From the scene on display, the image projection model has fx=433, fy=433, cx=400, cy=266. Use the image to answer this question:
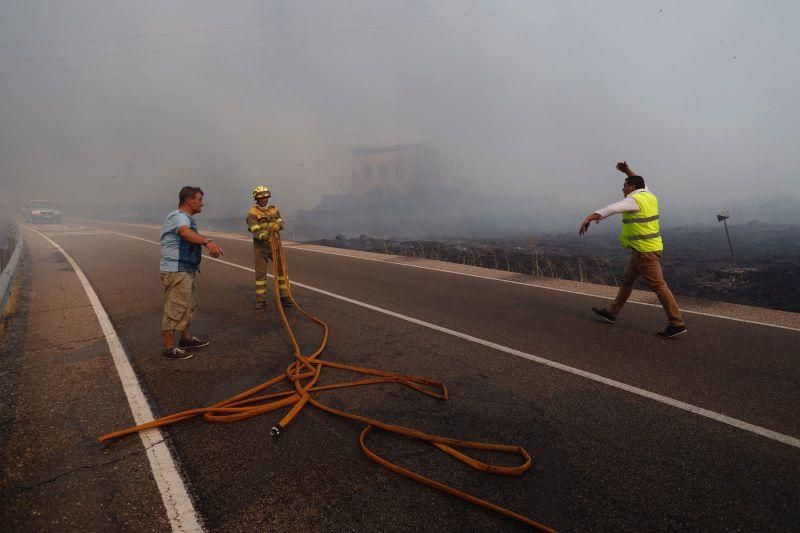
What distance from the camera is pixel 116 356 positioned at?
4973mm

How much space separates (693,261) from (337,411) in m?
19.9

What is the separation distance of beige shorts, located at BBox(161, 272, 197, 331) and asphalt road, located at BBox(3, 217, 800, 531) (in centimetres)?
43

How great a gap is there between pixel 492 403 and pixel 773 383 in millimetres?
2802

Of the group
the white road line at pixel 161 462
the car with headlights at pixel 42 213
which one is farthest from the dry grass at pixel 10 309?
the car with headlights at pixel 42 213

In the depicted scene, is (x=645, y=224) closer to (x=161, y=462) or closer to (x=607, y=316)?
Answer: (x=607, y=316)

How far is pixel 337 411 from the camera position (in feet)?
11.7

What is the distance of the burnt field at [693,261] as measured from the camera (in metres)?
12.4

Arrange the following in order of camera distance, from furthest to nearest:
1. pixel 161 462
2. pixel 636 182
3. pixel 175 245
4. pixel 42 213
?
pixel 42 213 → pixel 636 182 → pixel 175 245 → pixel 161 462

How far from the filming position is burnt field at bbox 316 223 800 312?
40.6 ft

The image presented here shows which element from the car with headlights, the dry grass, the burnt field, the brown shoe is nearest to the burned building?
the car with headlights

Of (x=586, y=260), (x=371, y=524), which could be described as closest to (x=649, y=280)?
(x=371, y=524)

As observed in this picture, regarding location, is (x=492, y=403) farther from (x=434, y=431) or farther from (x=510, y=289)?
(x=510, y=289)

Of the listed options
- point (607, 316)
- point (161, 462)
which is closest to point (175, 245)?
point (161, 462)

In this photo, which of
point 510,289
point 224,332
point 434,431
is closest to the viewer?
point 434,431
